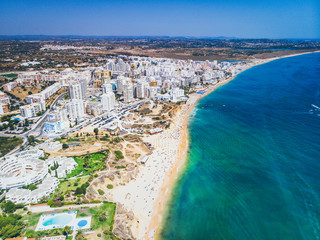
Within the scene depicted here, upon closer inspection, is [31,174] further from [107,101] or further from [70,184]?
[107,101]

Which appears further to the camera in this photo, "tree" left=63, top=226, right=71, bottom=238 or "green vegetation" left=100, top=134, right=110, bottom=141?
"green vegetation" left=100, top=134, right=110, bottom=141

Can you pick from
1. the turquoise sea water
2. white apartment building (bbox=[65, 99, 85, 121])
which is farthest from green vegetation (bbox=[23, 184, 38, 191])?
white apartment building (bbox=[65, 99, 85, 121])

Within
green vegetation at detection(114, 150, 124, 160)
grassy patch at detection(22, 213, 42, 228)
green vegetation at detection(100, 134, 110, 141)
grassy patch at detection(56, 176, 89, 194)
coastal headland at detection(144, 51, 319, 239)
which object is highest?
grassy patch at detection(22, 213, 42, 228)

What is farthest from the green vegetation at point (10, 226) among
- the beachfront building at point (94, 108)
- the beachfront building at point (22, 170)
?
the beachfront building at point (94, 108)

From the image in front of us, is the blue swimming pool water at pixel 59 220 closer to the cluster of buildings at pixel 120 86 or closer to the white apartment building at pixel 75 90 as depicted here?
the cluster of buildings at pixel 120 86

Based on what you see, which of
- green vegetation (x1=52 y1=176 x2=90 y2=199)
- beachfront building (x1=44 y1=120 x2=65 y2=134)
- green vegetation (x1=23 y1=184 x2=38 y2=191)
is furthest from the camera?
beachfront building (x1=44 y1=120 x2=65 y2=134)

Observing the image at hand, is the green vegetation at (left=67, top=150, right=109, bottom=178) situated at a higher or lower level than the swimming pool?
lower

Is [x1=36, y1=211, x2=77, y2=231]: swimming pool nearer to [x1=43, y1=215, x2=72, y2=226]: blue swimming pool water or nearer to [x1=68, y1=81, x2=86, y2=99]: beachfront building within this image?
[x1=43, y1=215, x2=72, y2=226]: blue swimming pool water

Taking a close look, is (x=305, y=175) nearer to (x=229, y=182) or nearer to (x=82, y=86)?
(x=229, y=182)
